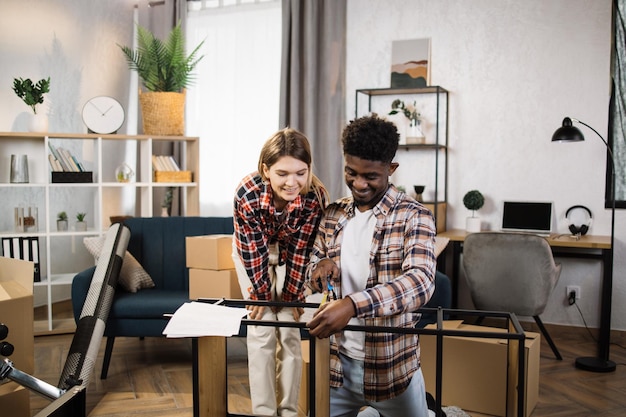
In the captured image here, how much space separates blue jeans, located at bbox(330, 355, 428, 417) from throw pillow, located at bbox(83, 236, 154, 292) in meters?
2.33

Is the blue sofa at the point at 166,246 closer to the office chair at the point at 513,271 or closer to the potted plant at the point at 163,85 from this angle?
the potted plant at the point at 163,85

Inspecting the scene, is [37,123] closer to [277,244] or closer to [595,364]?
[277,244]

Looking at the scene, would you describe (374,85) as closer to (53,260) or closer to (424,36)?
(424,36)

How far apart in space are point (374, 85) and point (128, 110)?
86.4 inches

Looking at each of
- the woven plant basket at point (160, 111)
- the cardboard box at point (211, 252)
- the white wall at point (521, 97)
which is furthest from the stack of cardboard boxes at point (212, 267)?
the white wall at point (521, 97)

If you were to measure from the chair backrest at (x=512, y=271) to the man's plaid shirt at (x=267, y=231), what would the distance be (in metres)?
1.70

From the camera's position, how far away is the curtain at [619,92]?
4223 mm

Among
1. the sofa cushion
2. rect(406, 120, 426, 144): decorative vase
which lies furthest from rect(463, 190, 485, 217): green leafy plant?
the sofa cushion

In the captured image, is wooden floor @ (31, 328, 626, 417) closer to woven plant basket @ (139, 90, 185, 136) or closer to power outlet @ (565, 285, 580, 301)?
power outlet @ (565, 285, 580, 301)

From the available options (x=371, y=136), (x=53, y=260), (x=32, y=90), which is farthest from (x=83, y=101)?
(x=371, y=136)

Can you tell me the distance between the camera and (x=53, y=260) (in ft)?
16.5

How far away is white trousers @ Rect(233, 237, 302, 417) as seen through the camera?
2379 mm

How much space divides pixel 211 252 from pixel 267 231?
1.27 metres

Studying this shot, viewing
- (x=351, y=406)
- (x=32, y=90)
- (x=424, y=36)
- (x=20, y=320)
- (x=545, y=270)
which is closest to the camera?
(x=351, y=406)
